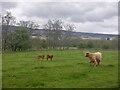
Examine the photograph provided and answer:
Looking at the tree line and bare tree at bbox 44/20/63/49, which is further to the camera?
bare tree at bbox 44/20/63/49

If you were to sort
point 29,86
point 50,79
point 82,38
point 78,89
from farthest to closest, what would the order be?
point 82,38, point 50,79, point 29,86, point 78,89

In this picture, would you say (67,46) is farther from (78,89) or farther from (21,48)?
(78,89)

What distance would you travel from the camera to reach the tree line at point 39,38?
5688cm

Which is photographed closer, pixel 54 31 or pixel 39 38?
pixel 39 38

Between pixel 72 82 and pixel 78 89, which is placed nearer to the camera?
pixel 78 89

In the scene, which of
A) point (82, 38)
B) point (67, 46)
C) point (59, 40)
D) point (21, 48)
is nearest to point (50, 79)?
point (21, 48)

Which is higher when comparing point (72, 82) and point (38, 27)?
point (38, 27)

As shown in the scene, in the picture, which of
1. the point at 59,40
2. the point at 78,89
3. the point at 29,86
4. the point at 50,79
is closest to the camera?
the point at 78,89

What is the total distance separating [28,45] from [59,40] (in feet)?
85.1

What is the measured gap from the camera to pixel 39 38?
7206cm

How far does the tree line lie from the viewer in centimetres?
5688

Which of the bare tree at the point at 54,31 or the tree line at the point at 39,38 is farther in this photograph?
the bare tree at the point at 54,31

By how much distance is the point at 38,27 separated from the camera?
80188 millimetres

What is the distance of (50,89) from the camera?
9992 mm
